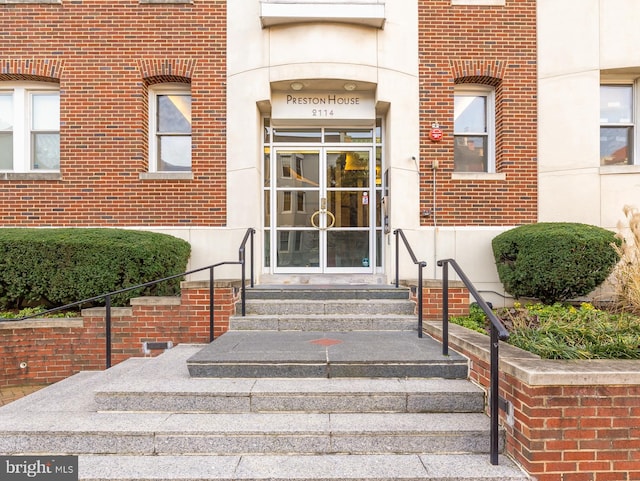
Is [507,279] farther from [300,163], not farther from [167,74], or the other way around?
[167,74]

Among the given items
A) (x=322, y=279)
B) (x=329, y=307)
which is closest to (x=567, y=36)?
(x=322, y=279)

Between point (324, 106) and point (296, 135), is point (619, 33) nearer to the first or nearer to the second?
point (324, 106)

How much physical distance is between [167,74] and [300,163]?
9.09 feet

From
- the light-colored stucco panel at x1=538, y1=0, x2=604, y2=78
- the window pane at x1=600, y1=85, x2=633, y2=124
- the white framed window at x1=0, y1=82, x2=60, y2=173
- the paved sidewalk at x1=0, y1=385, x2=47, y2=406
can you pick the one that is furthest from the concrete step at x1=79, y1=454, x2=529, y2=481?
the window pane at x1=600, y1=85, x2=633, y2=124

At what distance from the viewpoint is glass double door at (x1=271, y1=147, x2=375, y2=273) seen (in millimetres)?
7359

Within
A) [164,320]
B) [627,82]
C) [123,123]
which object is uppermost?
[627,82]

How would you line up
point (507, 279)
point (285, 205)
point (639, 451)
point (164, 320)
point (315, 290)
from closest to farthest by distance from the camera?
1. point (639, 451)
2. point (164, 320)
3. point (315, 290)
4. point (507, 279)
5. point (285, 205)

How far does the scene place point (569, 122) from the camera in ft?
22.3

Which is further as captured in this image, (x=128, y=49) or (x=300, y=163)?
(x=300, y=163)

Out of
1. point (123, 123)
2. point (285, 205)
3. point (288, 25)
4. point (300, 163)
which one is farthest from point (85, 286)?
point (288, 25)

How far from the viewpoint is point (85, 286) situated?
5.53 meters

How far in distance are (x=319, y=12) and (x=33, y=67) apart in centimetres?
504

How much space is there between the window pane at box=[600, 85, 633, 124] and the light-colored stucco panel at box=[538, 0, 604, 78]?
0.74m

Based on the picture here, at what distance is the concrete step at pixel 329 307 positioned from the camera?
5379mm
